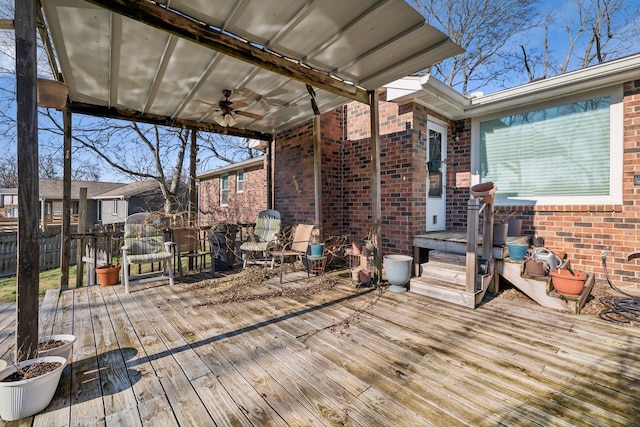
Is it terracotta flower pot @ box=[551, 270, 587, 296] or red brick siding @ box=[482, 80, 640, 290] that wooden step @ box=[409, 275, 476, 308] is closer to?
terracotta flower pot @ box=[551, 270, 587, 296]

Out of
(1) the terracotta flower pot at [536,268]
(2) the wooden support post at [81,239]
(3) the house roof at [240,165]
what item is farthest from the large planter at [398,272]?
(3) the house roof at [240,165]

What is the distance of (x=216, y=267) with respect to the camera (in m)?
5.60

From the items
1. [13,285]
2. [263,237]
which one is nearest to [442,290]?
[263,237]

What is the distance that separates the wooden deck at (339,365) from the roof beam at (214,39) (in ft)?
9.43

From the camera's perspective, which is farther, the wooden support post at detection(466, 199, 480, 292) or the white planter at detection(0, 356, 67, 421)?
the wooden support post at detection(466, 199, 480, 292)

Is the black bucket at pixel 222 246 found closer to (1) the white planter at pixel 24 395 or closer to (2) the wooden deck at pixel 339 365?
(2) the wooden deck at pixel 339 365

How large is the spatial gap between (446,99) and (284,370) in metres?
4.52

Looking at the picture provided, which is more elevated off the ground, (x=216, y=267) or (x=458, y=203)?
(x=458, y=203)

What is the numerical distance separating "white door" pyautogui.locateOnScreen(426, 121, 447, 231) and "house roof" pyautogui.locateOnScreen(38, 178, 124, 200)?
19.7 metres

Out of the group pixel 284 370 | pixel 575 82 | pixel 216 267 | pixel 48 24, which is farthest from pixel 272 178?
pixel 575 82

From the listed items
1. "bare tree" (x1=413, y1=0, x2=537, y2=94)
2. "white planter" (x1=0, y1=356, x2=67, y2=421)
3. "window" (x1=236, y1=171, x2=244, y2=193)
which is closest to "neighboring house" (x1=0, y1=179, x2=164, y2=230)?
"window" (x1=236, y1=171, x2=244, y2=193)

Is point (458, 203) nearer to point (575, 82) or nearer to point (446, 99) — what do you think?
point (446, 99)

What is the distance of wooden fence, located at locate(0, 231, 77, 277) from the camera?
7.68m

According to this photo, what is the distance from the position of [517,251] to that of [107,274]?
610 centimetres
